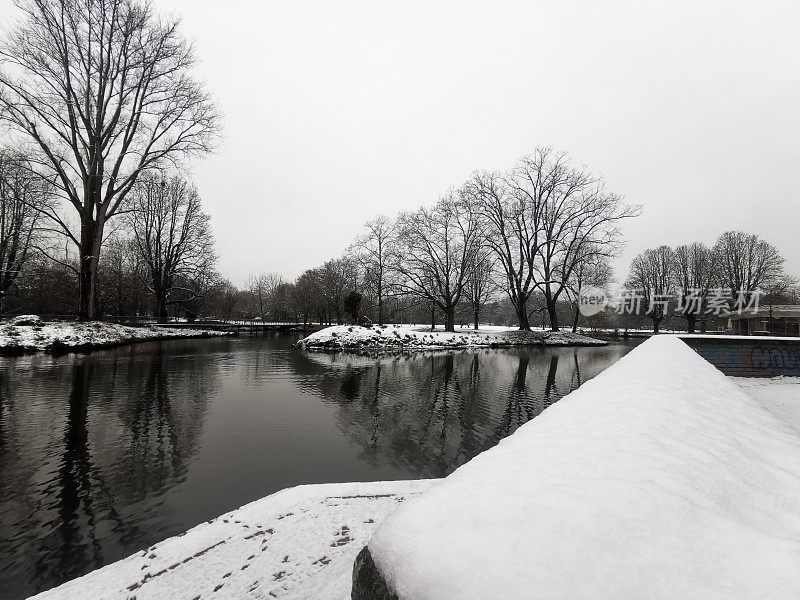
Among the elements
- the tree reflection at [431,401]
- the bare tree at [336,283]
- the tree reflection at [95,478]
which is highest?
the bare tree at [336,283]

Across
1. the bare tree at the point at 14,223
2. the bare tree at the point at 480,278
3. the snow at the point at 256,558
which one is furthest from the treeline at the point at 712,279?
the bare tree at the point at 14,223

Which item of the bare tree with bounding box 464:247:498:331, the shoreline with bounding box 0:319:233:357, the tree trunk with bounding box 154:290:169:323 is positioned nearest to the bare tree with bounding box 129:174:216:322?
the tree trunk with bounding box 154:290:169:323

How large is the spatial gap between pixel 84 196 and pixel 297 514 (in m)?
23.6

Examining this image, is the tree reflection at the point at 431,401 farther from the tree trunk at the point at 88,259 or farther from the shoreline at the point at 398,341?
the tree trunk at the point at 88,259

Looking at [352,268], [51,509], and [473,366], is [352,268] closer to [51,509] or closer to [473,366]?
[473,366]

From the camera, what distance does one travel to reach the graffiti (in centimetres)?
1173

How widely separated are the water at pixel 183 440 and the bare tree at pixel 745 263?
48389 millimetres

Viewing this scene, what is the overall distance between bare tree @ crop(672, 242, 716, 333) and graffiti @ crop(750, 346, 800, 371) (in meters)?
39.0

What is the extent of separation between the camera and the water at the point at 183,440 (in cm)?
372

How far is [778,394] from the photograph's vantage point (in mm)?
9055

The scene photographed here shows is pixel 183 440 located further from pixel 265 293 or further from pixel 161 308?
pixel 265 293

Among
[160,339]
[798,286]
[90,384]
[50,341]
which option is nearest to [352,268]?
[160,339]

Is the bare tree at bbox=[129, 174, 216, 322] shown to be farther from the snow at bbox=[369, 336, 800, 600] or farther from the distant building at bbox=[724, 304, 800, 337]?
the distant building at bbox=[724, 304, 800, 337]

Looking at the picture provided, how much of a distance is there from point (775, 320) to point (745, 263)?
11.6m
